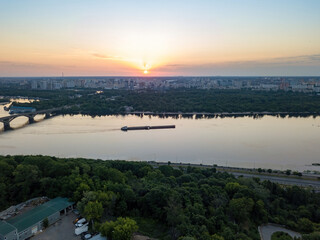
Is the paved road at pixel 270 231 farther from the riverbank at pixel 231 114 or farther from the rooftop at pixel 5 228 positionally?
the riverbank at pixel 231 114

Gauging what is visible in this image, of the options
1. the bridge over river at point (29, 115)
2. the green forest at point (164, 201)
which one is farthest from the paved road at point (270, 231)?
the bridge over river at point (29, 115)

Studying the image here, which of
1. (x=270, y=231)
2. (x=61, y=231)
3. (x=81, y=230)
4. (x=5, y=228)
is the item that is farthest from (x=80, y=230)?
(x=270, y=231)

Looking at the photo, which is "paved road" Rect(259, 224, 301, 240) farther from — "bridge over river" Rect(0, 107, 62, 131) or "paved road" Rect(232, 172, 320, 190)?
"bridge over river" Rect(0, 107, 62, 131)

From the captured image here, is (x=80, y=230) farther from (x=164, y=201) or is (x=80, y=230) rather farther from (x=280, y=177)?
(x=280, y=177)

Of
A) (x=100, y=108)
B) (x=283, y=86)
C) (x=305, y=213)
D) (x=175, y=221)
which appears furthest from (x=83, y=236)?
(x=283, y=86)

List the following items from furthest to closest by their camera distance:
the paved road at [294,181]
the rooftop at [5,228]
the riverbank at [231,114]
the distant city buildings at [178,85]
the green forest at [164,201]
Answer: the distant city buildings at [178,85] → the riverbank at [231,114] → the paved road at [294,181] → the green forest at [164,201] → the rooftop at [5,228]
